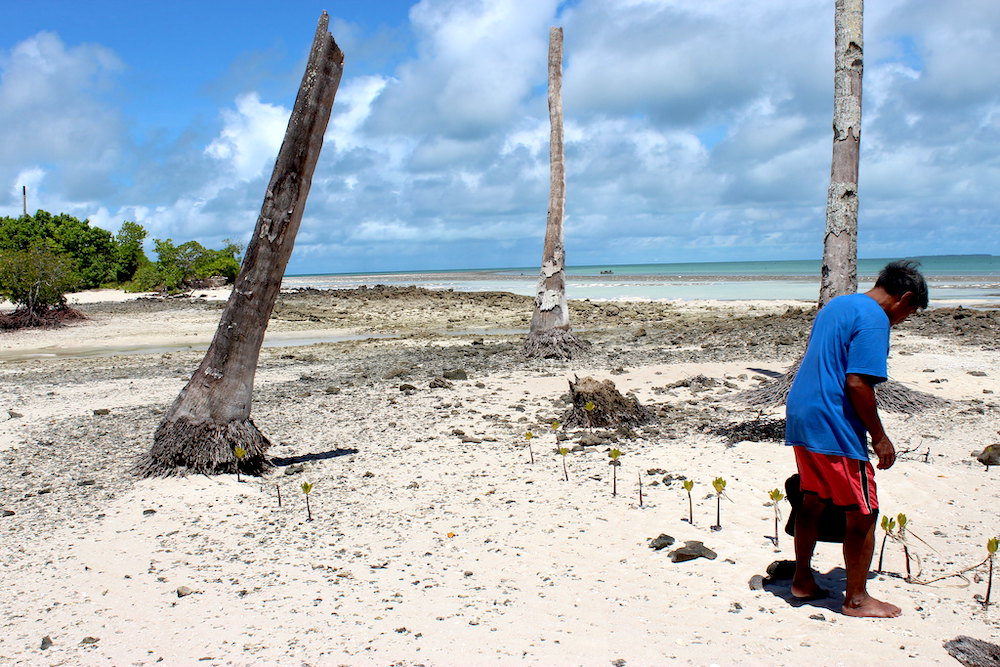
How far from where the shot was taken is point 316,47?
673cm

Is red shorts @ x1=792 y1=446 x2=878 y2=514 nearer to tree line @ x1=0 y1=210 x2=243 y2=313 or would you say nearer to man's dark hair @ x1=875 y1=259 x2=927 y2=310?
man's dark hair @ x1=875 y1=259 x2=927 y2=310

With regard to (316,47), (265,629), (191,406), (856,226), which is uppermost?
(316,47)

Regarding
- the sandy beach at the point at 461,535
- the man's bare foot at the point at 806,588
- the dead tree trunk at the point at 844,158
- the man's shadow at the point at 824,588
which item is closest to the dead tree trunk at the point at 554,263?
the sandy beach at the point at 461,535

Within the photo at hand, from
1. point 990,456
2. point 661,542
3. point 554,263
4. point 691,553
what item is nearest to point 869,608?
point 691,553

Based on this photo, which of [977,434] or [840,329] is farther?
[977,434]

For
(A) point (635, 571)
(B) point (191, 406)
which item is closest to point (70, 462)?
(B) point (191, 406)

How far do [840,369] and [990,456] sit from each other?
3.66 metres

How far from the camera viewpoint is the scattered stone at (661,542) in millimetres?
5004

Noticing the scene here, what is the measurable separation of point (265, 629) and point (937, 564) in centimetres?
376

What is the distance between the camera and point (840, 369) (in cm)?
385

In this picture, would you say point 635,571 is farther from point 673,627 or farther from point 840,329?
point 840,329

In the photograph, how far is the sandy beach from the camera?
3959mm

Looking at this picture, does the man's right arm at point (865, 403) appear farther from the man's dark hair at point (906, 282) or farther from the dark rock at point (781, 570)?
the dark rock at point (781, 570)

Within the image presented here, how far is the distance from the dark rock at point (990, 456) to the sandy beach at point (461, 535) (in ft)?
0.61
